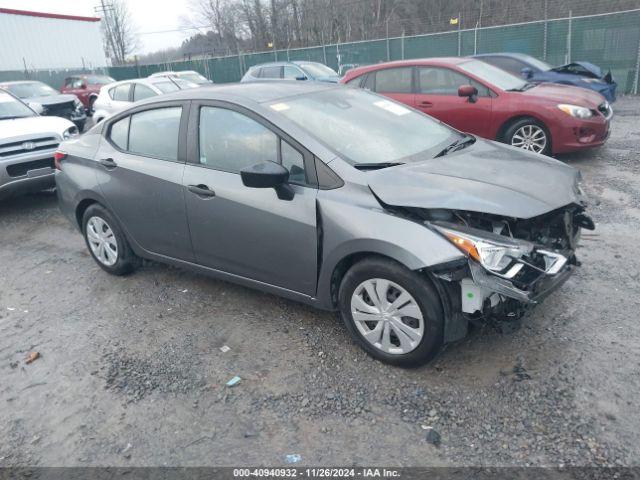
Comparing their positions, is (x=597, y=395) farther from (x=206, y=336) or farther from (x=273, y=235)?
(x=206, y=336)

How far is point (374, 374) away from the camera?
3.22 m

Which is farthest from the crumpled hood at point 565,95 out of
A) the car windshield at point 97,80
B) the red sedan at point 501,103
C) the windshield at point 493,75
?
the car windshield at point 97,80

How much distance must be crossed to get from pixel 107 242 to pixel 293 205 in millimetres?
2358

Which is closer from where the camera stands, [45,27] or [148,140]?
[148,140]

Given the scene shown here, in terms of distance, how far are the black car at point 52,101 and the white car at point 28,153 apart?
5214mm

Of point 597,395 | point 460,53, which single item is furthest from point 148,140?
point 460,53

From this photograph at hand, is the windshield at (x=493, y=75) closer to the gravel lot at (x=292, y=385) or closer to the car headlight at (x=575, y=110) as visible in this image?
the car headlight at (x=575, y=110)

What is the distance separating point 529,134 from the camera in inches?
298

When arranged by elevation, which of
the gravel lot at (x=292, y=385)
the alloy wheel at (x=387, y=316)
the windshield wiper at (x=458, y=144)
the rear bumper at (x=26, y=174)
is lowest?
the gravel lot at (x=292, y=385)

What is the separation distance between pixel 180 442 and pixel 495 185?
2.36 m

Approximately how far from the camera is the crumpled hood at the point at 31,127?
7237 millimetres

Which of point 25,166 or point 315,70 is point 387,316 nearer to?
point 25,166

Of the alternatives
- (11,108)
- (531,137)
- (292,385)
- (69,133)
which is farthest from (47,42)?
(292,385)

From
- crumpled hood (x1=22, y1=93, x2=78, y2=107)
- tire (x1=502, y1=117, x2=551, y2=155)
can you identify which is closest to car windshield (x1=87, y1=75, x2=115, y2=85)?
crumpled hood (x1=22, y1=93, x2=78, y2=107)
